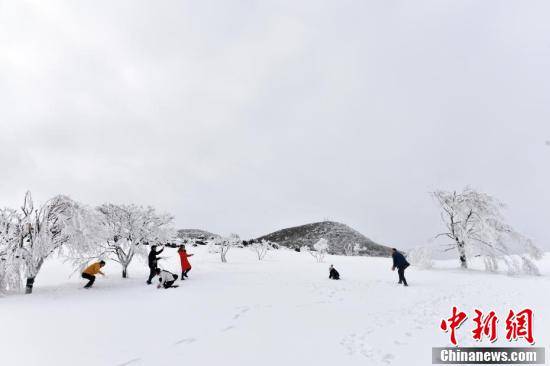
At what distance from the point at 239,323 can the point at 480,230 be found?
21.7 metres

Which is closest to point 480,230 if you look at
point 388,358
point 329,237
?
point 388,358

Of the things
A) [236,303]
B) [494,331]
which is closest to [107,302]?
[236,303]

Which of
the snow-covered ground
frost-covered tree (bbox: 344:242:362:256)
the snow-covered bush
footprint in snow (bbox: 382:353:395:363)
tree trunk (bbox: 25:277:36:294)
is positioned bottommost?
frost-covered tree (bbox: 344:242:362:256)

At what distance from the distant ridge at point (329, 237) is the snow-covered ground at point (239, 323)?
65.0m

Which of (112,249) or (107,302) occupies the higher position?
(112,249)

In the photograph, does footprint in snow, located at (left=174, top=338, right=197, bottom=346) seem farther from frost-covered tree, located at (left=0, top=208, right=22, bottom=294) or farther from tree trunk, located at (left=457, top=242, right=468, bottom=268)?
tree trunk, located at (left=457, top=242, right=468, bottom=268)

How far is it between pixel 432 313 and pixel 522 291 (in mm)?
7397

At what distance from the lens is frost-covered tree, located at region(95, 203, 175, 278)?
16797 millimetres

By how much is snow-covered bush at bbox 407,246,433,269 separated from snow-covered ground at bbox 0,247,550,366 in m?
9.71

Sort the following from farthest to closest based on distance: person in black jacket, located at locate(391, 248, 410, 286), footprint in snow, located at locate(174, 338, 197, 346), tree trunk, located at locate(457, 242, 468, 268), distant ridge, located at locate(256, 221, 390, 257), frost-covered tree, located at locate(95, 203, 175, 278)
Result: distant ridge, located at locate(256, 221, 390, 257)
tree trunk, located at locate(457, 242, 468, 268)
frost-covered tree, located at locate(95, 203, 175, 278)
person in black jacket, located at locate(391, 248, 410, 286)
footprint in snow, located at locate(174, 338, 197, 346)

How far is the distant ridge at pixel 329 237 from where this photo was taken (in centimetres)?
8175

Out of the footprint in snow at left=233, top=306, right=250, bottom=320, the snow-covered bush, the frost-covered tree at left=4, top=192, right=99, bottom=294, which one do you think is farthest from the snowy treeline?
the snow-covered bush

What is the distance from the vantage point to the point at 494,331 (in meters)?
7.43

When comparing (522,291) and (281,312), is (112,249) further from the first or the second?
(522,291)
